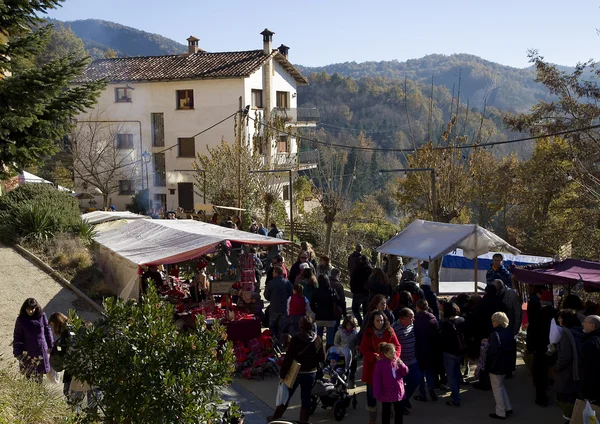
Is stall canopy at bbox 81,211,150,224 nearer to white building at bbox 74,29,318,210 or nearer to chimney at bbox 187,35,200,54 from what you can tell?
white building at bbox 74,29,318,210

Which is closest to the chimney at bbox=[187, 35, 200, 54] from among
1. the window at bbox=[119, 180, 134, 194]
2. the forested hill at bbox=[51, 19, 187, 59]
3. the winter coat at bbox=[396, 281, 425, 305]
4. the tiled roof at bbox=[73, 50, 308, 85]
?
the tiled roof at bbox=[73, 50, 308, 85]

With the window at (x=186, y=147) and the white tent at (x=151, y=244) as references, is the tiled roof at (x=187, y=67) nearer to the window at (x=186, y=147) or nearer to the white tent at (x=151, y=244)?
the window at (x=186, y=147)

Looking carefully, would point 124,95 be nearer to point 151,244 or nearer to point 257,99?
point 257,99

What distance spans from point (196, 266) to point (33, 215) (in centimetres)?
549

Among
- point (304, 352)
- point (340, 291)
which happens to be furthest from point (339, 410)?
point (340, 291)

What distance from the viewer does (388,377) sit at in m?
7.39

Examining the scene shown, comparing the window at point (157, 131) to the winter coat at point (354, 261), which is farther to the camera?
the window at point (157, 131)

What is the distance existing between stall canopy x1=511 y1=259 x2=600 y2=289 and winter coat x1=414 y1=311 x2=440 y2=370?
7.25ft

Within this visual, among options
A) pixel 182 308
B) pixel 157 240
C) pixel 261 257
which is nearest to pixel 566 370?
pixel 182 308

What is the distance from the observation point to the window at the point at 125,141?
40.5 meters

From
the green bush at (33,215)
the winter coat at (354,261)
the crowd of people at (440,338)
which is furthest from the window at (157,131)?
the crowd of people at (440,338)

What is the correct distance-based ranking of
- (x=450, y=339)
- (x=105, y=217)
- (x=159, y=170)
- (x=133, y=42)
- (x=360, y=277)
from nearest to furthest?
(x=450, y=339) < (x=360, y=277) < (x=105, y=217) < (x=159, y=170) < (x=133, y=42)

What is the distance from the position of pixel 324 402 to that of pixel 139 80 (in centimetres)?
3565

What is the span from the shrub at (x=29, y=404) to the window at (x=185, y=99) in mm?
34532
